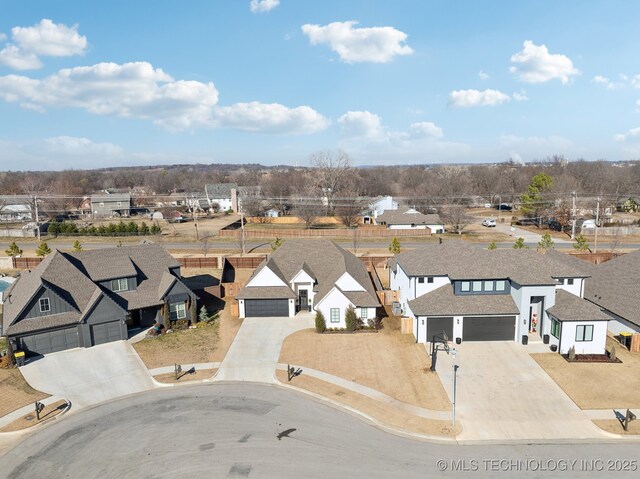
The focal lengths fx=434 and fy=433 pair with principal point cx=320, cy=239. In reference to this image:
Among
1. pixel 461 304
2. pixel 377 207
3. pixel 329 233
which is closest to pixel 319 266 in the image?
pixel 461 304

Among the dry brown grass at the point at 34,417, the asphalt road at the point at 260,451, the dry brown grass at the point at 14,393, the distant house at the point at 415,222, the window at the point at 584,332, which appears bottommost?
the asphalt road at the point at 260,451

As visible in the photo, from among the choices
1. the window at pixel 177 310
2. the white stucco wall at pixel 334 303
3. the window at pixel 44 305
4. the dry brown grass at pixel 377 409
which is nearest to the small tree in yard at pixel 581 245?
the white stucco wall at pixel 334 303

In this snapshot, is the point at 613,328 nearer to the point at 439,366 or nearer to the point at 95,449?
the point at 439,366

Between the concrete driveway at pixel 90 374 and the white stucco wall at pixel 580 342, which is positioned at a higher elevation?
the white stucco wall at pixel 580 342

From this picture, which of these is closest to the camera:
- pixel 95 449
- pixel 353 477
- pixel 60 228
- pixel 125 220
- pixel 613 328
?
pixel 353 477

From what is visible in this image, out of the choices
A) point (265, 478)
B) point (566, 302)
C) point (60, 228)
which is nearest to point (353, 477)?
point (265, 478)

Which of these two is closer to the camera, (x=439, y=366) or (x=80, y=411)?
(x=80, y=411)

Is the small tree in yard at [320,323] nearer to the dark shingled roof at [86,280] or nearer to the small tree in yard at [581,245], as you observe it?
the dark shingled roof at [86,280]

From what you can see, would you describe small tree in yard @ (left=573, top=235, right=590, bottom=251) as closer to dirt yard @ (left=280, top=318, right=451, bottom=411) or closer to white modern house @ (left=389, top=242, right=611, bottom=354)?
white modern house @ (left=389, top=242, right=611, bottom=354)
